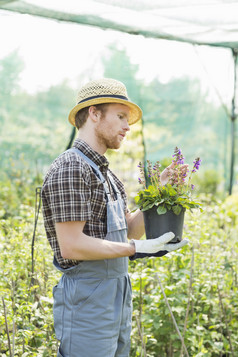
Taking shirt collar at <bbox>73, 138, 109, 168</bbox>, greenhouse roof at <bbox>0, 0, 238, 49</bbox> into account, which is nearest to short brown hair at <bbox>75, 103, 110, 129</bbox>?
shirt collar at <bbox>73, 138, 109, 168</bbox>

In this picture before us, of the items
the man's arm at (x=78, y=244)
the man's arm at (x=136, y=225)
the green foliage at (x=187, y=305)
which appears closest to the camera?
the man's arm at (x=78, y=244)

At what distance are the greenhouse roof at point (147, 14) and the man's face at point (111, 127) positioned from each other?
1802mm

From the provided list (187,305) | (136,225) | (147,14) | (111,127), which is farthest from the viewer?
(147,14)

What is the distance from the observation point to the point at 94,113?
189 centimetres

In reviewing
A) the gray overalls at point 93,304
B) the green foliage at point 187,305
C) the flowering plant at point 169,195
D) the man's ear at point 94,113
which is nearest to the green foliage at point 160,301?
the green foliage at point 187,305

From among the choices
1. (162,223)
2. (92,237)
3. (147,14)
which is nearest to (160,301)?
(162,223)

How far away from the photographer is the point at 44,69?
19.1ft

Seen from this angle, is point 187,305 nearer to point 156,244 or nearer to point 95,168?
point 156,244

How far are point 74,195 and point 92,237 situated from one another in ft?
0.58

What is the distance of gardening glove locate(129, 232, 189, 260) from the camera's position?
1766 millimetres

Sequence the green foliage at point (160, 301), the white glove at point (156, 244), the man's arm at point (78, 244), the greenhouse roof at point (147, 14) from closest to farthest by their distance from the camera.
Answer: the man's arm at point (78, 244), the white glove at point (156, 244), the green foliage at point (160, 301), the greenhouse roof at point (147, 14)

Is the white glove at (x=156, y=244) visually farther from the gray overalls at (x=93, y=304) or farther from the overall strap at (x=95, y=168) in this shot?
the overall strap at (x=95, y=168)

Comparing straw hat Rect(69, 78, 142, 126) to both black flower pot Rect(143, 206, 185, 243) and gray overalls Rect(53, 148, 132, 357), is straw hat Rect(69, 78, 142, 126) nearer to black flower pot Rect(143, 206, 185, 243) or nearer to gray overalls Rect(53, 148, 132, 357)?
gray overalls Rect(53, 148, 132, 357)

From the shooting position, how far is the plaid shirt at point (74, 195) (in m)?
1.65
